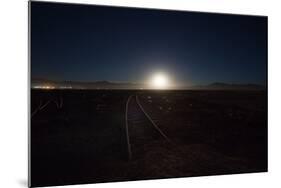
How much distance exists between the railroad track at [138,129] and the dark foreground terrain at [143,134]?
0.01 metres

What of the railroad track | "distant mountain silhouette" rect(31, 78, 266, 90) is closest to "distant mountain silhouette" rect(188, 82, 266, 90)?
"distant mountain silhouette" rect(31, 78, 266, 90)

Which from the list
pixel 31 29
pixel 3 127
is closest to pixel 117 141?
pixel 3 127

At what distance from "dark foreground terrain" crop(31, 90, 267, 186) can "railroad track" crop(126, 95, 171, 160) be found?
0.01 m

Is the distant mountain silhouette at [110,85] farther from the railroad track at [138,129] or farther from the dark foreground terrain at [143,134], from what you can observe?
the railroad track at [138,129]

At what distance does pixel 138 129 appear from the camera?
4.75m

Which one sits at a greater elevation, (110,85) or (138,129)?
(110,85)

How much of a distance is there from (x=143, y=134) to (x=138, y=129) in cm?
10

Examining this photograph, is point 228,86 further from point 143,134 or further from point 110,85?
point 110,85

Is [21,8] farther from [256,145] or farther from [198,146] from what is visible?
[256,145]

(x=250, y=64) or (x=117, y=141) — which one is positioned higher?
(x=250, y=64)

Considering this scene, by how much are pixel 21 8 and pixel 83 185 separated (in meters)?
2.42

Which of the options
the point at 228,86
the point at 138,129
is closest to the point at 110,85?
the point at 138,129

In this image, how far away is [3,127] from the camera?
4512 millimetres

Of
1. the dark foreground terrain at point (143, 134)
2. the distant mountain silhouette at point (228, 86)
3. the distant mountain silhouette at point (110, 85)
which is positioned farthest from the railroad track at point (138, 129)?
the distant mountain silhouette at point (228, 86)
